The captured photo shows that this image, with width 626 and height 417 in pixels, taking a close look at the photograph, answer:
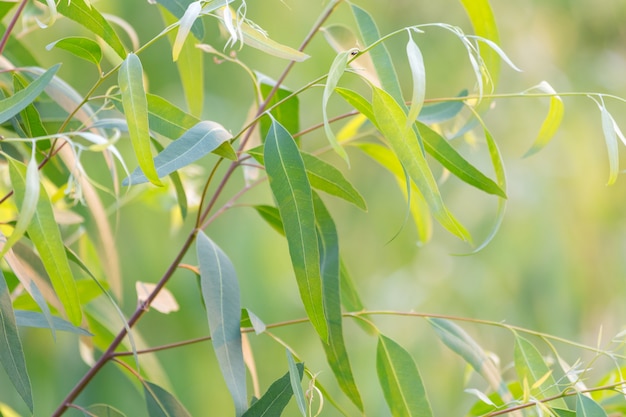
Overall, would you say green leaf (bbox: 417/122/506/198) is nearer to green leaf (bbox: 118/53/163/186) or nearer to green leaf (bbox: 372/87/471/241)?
green leaf (bbox: 372/87/471/241)

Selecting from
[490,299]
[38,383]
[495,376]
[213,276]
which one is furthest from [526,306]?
[213,276]

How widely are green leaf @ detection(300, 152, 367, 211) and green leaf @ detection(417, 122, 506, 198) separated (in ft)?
0.18

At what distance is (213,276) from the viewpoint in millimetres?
482

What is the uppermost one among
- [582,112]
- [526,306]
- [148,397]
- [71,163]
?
[582,112]

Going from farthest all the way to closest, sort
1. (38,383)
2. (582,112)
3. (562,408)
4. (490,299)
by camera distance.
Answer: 1. (582,112)
2. (490,299)
3. (38,383)
4. (562,408)

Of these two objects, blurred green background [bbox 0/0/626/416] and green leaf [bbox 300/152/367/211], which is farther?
blurred green background [bbox 0/0/626/416]

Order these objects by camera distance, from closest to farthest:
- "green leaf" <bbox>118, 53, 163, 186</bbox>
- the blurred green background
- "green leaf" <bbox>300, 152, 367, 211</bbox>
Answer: "green leaf" <bbox>118, 53, 163, 186</bbox> → "green leaf" <bbox>300, 152, 367, 211</bbox> → the blurred green background

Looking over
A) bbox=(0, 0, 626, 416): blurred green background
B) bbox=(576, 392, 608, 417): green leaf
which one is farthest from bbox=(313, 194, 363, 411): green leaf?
bbox=(0, 0, 626, 416): blurred green background

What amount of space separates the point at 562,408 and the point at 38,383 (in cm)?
142

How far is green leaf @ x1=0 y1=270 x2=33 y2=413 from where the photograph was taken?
43 cm

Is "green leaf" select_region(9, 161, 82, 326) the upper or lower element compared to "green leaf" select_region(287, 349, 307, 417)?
upper

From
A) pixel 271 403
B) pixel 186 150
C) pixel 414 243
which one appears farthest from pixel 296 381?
pixel 414 243

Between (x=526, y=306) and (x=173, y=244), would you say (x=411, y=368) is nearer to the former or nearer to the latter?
(x=173, y=244)

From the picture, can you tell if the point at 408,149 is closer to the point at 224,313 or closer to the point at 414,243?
the point at 224,313
